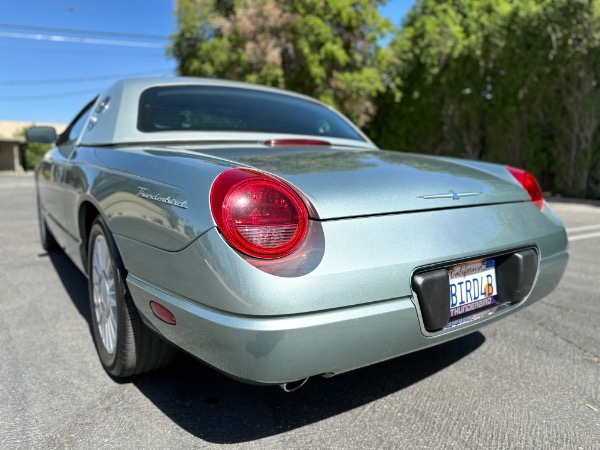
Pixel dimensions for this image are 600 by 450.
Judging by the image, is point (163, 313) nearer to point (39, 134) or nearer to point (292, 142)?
point (292, 142)

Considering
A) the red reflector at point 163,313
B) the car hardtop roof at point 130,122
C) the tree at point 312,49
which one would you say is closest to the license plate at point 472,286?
the red reflector at point 163,313

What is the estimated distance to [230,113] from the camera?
2920 millimetres

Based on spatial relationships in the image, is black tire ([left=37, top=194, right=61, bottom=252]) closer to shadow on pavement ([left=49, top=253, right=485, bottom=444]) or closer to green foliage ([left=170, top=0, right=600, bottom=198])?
shadow on pavement ([left=49, top=253, right=485, bottom=444])

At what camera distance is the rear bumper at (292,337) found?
5.17 ft

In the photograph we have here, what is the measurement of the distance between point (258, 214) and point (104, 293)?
1.27 m

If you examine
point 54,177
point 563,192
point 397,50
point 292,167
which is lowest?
point 563,192

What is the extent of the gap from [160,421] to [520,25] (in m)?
13.6

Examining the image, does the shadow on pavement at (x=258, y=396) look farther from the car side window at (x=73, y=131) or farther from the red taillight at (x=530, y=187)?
the car side window at (x=73, y=131)

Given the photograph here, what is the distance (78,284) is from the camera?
3.96 metres

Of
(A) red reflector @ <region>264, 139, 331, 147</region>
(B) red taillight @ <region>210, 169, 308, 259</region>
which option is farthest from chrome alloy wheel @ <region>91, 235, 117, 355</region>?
(A) red reflector @ <region>264, 139, 331, 147</region>

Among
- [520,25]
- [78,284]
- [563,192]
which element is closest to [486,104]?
[520,25]

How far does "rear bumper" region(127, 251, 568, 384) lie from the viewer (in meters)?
1.58

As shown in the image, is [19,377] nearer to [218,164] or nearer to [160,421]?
[160,421]

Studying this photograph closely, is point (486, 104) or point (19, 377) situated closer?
point (19, 377)
